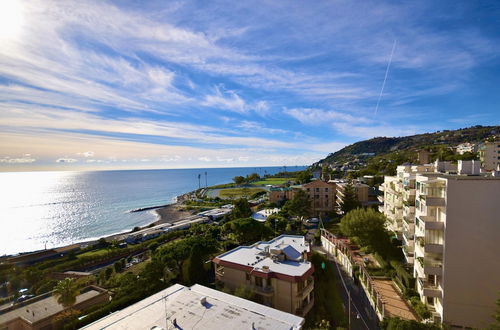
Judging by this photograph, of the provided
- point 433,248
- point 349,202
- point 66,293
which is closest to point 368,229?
point 433,248

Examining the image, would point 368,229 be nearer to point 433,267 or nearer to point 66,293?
point 433,267

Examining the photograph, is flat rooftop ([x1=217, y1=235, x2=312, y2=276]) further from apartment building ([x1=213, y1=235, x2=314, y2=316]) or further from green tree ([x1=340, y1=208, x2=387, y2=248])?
green tree ([x1=340, y1=208, x2=387, y2=248])

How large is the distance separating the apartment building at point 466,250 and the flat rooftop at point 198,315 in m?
12.0

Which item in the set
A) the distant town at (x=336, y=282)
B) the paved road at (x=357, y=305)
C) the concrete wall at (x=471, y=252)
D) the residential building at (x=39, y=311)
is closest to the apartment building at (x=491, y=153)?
the distant town at (x=336, y=282)

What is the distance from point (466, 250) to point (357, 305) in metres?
10.1

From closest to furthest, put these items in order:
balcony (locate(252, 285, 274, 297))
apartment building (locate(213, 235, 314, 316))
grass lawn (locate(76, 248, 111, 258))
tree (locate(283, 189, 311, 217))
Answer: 1. apartment building (locate(213, 235, 314, 316))
2. balcony (locate(252, 285, 274, 297))
3. grass lawn (locate(76, 248, 111, 258))
4. tree (locate(283, 189, 311, 217))

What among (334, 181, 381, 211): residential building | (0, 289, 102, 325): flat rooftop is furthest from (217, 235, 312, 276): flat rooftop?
(334, 181, 381, 211): residential building

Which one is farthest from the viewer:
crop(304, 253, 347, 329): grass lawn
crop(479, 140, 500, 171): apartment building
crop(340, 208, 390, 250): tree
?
crop(479, 140, 500, 171): apartment building

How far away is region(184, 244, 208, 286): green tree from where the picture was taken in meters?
22.8

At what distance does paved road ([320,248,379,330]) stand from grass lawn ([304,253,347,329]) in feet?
2.11

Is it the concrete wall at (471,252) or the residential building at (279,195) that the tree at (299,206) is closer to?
the residential building at (279,195)

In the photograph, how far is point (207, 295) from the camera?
17031 mm

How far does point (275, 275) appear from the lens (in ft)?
63.7

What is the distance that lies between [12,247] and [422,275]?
264 ft
